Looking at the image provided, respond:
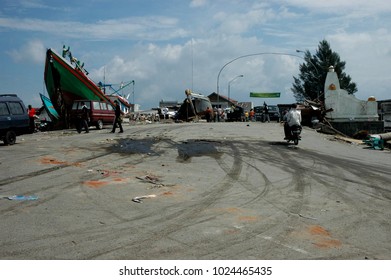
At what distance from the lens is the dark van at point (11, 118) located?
2005cm

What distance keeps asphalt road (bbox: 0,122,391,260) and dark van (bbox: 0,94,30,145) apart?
448cm

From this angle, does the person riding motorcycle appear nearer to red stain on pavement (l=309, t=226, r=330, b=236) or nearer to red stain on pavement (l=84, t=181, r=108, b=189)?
red stain on pavement (l=84, t=181, r=108, b=189)

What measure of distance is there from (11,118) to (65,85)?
12.9 meters

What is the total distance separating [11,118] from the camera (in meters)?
20.4

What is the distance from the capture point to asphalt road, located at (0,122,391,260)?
6.25 meters

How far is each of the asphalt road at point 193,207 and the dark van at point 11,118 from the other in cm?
448

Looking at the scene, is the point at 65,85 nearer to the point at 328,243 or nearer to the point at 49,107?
the point at 49,107

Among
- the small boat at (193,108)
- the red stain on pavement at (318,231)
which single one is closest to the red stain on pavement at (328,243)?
the red stain on pavement at (318,231)

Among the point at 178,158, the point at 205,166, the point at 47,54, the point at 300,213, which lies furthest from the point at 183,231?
the point at 47,54

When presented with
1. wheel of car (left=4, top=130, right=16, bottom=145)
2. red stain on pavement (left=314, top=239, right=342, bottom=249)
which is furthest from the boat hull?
red stain on pavement (left=314, top=239, right=342, bottom=249)

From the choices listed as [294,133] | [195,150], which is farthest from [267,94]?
[195,150]

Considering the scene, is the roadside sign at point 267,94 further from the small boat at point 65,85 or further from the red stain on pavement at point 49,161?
the red stain on pavement at point 49,161

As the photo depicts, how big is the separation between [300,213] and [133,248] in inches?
138

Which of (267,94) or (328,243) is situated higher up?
(267,94)
